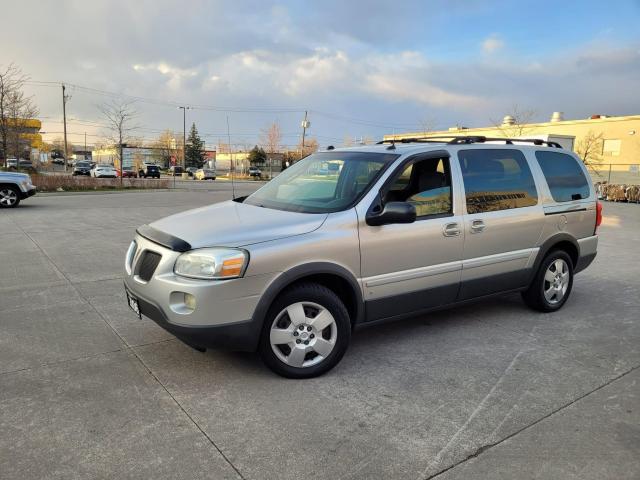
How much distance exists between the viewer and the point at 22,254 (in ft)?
26.7

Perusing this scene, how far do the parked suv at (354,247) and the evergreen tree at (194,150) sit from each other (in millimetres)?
81031

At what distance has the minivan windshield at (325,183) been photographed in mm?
4145

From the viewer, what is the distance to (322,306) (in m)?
3.73

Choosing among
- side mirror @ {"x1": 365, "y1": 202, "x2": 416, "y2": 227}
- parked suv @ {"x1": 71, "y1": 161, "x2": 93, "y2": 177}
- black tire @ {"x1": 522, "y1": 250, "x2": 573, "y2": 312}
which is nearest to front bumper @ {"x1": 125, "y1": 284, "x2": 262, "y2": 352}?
side mirror @ {"x1": 365, "y1": 202, "x2": 416, "y2": 227}

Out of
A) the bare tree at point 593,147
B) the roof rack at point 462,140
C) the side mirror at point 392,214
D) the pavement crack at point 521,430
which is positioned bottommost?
the pavement crack at point 521,430

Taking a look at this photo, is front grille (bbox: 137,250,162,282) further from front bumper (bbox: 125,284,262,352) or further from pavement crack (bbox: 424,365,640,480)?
pavement crack (bbox: 424,365,640,480)

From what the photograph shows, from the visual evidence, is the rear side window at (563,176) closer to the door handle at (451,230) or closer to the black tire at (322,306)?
the door handle at (451,230)

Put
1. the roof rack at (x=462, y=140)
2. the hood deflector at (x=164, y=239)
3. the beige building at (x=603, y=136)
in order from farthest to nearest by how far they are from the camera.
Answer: the beige building at (x=603, y=136), the roof rack at (x=462, y=140), the hood deflector at (x=164, y=239)

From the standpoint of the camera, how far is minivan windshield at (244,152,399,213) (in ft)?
13.6

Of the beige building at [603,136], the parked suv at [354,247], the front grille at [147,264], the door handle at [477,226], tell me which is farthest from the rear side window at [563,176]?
the beige building at [603,136]

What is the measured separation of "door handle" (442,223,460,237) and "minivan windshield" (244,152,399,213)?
0.76 meters

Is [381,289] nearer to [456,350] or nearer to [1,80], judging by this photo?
[456,350]

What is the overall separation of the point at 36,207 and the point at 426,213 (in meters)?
15.0

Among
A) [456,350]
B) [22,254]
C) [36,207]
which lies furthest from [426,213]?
[36,207]
